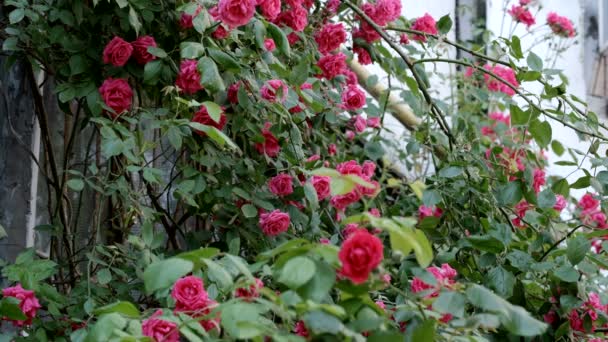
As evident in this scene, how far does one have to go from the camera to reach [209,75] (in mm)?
1940

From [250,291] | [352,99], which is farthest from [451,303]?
[352,99]

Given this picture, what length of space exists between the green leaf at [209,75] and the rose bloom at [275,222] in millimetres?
330

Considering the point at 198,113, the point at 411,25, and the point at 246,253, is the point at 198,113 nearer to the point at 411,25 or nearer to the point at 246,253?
the point at 246,253

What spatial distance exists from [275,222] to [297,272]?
3.07 feet

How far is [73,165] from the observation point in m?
2.50

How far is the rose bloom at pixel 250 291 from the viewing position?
1.24m

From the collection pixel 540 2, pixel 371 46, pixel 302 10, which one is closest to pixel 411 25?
pixel 371 46

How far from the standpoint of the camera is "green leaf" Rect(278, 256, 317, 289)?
3.81 feet

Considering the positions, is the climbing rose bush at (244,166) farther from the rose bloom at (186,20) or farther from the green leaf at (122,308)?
the green leaf at (122,308)

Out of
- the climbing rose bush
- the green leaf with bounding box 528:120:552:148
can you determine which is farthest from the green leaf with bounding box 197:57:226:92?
the green leaf with bounding box 528:120:552:148

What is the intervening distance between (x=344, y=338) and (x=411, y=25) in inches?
68.7

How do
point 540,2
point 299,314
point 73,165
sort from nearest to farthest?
1. point 299,314
2. point 73,165
3. point 540,2

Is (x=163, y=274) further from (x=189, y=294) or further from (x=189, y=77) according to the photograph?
(x=189, y=77)

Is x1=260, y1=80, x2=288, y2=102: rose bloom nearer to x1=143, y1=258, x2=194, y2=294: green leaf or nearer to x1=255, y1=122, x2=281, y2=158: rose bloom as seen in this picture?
x1=255, y1=122, x2=281, y2=158: rose bloom
